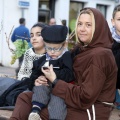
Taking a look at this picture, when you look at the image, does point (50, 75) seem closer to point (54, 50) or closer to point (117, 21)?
point (54, 50)

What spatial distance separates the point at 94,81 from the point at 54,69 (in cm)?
45

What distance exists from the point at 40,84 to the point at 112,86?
0.61 m

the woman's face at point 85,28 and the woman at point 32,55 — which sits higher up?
the woman's face at point 85,28

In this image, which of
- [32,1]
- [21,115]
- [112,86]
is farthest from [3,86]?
[32,1]

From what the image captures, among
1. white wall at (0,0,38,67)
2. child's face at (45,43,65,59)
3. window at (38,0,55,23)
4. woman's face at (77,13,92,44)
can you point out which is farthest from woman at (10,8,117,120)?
window at (38,0,55,23)

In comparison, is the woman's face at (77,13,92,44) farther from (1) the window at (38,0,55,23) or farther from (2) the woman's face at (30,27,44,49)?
(1) the window at (38,0,55,23)

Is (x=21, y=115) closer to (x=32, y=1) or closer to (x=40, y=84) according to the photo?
(x=40, y=84)

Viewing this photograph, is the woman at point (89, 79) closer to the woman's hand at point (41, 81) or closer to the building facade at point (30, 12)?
the woman's hand at point (41, 81)

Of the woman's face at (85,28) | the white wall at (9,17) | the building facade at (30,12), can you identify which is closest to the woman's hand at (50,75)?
the woman's face at (85,28)

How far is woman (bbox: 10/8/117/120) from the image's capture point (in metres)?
3.27

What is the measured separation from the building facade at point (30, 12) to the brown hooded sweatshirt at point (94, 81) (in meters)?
10.3

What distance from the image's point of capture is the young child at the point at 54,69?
3.34 metres

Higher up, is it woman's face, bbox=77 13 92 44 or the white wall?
woman's face, bbox=77 13 92 44

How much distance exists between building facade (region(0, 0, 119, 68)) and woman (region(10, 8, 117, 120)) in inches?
402
